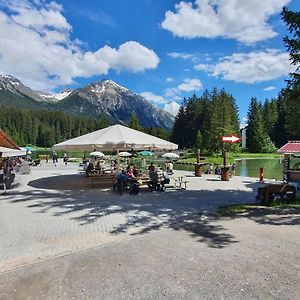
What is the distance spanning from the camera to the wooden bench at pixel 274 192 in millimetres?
13709

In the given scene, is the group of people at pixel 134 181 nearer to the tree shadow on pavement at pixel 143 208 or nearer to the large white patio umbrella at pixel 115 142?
the tree shadow on pavement at pixel 143 208

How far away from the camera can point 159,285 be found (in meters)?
5.77

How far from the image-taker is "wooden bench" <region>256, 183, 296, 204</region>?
45.0ft

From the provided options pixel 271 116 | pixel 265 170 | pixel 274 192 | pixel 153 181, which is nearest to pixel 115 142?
pixel 153 181

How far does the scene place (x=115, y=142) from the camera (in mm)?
17109

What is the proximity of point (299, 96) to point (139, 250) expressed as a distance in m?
10.1

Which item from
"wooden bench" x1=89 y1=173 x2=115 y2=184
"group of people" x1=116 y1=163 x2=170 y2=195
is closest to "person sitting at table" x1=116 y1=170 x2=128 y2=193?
"group of people" x1=116 y1=163 x2=170 y2=195

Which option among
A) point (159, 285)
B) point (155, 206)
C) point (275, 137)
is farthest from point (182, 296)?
point (275, 137)

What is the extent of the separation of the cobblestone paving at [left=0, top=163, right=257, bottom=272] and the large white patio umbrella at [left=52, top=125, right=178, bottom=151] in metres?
2.09

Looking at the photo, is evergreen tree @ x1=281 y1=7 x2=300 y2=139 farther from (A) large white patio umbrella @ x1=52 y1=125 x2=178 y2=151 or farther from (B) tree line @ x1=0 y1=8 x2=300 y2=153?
(B) tree line @ x1=0 y1=8 x2=300 y2=153

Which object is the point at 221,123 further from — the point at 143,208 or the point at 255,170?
the point at 143,208

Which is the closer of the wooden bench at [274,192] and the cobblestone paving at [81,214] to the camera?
the cobblestone paving at [81,214]

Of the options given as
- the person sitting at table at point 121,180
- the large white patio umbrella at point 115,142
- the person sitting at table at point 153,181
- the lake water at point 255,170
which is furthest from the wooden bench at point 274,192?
the lake water at point 255,170

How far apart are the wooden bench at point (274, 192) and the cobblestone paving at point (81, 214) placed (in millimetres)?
904
